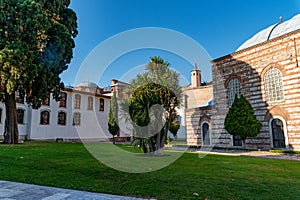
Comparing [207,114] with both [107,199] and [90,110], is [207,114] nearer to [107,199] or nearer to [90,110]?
[90,110]

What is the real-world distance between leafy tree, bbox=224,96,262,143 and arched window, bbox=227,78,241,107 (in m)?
2.25

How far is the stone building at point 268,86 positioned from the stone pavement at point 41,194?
15.4m

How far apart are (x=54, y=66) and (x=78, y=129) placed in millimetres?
13991

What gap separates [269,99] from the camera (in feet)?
55.6

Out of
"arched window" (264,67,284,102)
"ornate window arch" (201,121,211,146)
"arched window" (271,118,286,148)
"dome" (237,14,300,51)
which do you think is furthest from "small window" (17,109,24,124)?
"dome" (237,14,300,51)

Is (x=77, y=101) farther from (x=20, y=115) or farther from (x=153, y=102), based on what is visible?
(x=153, y=102)

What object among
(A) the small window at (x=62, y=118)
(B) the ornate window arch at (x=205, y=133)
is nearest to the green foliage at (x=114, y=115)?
(A) the small window at (x=62, y=118)

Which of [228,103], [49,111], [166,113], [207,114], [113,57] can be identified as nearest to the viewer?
[113,57]

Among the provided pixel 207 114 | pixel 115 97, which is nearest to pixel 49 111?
pixel 115 97

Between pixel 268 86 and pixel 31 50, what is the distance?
17353mm

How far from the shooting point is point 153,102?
10.4m

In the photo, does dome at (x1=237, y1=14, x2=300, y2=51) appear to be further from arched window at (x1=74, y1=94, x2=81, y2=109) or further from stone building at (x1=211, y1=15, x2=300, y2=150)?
arched window at (x1=74, y1=94, x2=81, y2=109)

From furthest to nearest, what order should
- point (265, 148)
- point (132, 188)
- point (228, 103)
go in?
point (228, 103) < point (265, 148) < point (132, 188)

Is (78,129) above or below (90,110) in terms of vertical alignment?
below
